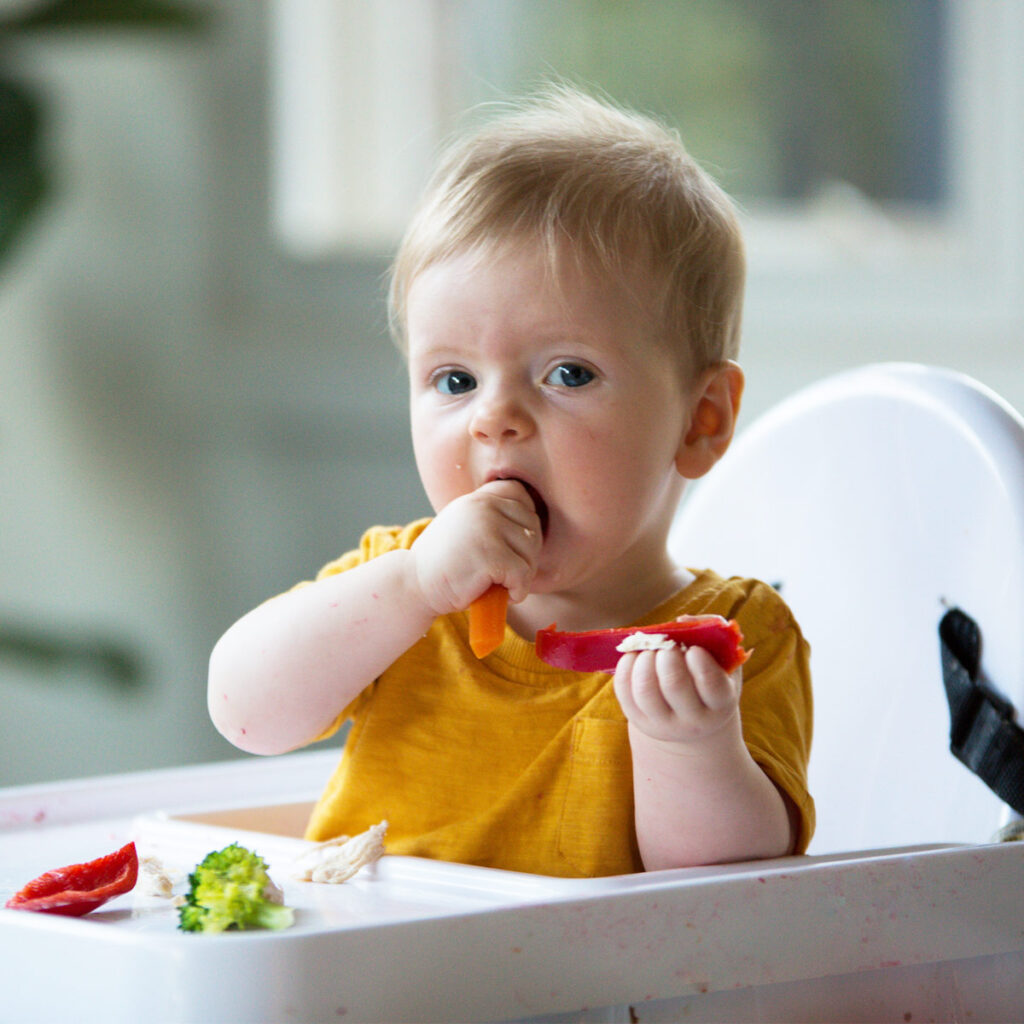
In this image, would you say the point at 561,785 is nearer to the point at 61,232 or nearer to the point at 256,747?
the point at 256,747

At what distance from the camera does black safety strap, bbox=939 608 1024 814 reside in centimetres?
73

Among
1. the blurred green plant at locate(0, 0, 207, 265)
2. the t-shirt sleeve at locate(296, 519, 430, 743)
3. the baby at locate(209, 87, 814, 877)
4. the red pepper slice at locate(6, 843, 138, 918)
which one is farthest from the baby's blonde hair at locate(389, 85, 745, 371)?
the blurred green plant at locate(0, 0, 207, 265)

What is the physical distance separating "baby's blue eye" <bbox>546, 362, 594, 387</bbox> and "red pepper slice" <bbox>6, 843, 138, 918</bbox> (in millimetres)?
309

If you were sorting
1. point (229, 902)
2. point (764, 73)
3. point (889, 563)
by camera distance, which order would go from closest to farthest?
point (229, 902)
point (889, 563)
point (764, 73)

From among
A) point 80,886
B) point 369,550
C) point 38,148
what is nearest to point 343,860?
point 80,886

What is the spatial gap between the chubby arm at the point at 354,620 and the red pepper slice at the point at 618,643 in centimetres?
5

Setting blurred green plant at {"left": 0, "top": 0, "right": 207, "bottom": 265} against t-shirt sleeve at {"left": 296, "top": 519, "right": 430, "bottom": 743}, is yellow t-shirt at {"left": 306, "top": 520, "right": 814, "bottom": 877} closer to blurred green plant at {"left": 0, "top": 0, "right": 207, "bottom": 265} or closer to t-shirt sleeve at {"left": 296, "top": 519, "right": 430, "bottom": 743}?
t-shirt sleeve at {"left": 296, "top": 519, "right": 430, "bottom": 743}

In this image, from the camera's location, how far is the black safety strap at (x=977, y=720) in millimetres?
733

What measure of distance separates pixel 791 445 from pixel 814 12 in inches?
48.6

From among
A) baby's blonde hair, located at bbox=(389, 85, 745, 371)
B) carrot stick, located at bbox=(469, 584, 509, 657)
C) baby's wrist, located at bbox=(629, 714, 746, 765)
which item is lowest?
baby's wrist, located at bbox=(629, 714, 746, 765)

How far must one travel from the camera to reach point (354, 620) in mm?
722

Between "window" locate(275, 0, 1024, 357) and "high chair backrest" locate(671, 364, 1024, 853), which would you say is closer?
"high chair backrest" locate(671, 364, 1024, 853)

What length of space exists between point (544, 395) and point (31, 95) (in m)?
1.16

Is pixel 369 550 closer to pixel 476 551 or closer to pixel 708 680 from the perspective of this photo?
pixel 476 551
